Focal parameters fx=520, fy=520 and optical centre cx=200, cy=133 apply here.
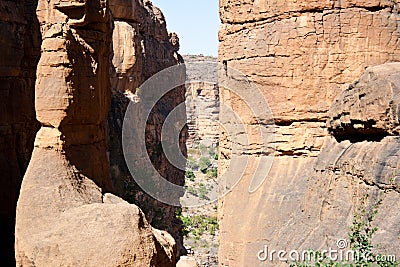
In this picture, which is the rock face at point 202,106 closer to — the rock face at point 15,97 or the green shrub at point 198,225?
the green shrub at point 198,225

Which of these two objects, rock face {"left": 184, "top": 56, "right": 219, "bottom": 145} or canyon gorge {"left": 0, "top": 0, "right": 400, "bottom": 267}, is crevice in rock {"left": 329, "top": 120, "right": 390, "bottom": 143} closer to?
canyon gorge {"left": 0, "top": 0, "right": 400, "bottom": 267}

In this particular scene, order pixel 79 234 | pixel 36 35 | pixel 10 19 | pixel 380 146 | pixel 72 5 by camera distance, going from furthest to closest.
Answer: pixel 36 35 → pixel 10 19 → pixel 72 5 → pixel 79 234 → pixel 380 146

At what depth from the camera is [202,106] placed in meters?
50.0

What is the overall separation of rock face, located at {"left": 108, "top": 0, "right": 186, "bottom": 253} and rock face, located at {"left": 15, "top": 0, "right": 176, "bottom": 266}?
19.5 feet

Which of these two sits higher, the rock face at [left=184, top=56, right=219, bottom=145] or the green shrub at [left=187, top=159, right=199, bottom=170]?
the rock face at [left=184, top=56, right=219, bottom=145]

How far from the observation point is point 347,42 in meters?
9.50

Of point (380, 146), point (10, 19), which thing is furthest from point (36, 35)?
point (380, 146)

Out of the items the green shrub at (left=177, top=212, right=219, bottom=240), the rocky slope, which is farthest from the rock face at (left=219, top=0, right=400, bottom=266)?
the green shrub at (left=177, top=212, right=219, bottom=240)

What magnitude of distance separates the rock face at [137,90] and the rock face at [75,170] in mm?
5946

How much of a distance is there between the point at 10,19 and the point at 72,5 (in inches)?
168

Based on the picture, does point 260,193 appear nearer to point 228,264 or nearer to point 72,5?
point 228,264

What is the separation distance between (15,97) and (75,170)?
4887mm

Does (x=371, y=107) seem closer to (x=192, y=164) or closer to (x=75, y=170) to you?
(x=75, y=170)

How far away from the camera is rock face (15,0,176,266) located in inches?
305
